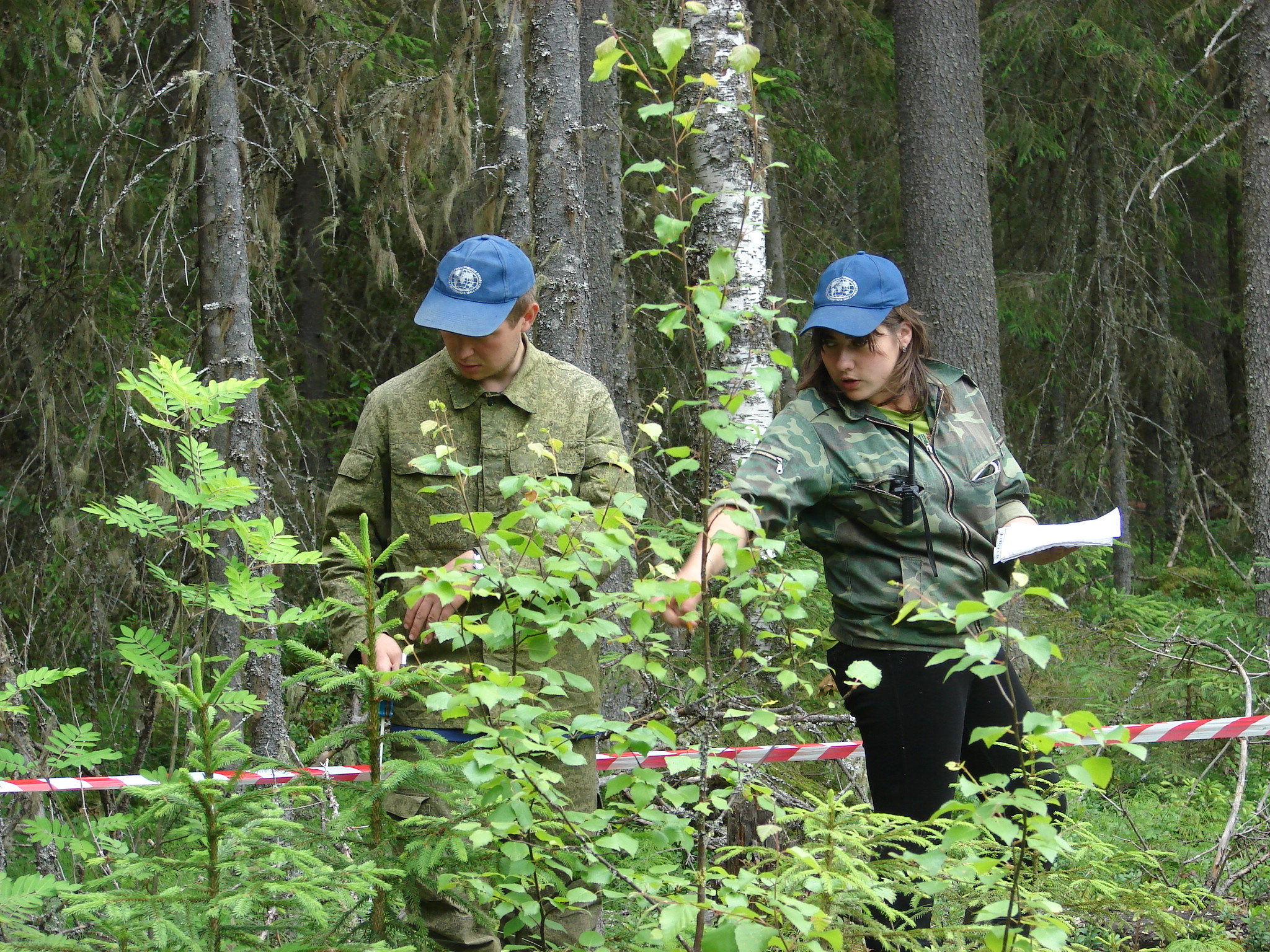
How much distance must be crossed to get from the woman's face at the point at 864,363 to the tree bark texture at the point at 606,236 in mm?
3981

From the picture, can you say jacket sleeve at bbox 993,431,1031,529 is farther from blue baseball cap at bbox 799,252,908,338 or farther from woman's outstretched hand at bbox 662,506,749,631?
woman's outstretched hand at bbox 662,506,749,631

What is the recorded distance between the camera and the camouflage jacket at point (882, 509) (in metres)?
2.96

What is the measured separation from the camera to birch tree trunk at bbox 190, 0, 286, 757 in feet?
17.9

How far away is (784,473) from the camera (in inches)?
112

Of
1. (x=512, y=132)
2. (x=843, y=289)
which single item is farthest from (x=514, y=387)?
(x=512, y=132)

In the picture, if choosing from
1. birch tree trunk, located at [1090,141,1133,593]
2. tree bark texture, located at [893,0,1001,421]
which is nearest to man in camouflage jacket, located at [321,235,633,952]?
tree bark texture, located at [893,0,1001,421]

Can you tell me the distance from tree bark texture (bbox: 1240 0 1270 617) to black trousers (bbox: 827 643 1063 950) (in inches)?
224

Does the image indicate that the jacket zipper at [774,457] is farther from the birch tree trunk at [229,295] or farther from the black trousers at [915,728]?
the birch tree trunk at [229,295]

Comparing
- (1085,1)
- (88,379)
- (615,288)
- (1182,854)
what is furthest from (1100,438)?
(88,379)

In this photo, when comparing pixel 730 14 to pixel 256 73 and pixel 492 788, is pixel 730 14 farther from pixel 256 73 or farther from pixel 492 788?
pixel 256 73

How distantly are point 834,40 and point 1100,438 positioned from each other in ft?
17.4

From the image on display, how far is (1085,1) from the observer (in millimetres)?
11727

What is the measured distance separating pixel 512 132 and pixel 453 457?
313 centimetres

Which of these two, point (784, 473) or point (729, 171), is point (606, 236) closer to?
point (729, 171)
